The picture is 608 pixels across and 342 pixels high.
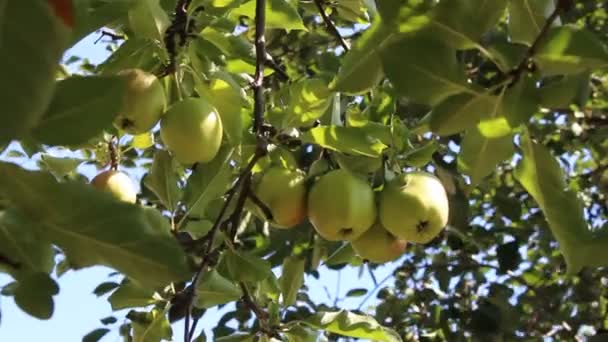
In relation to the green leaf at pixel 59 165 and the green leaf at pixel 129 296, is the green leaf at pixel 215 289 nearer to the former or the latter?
the green leaf at pixel 129 296

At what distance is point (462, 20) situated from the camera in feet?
3.50

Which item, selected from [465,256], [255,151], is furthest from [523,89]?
[465,256]

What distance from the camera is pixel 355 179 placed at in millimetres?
1568

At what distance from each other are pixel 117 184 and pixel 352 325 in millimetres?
514

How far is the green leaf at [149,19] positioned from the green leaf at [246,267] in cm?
45

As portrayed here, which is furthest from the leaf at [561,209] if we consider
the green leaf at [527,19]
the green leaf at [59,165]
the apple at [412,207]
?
the green leaf at [59,165]

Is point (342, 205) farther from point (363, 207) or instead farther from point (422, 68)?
point (422, 68)

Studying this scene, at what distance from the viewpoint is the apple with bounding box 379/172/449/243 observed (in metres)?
1.52

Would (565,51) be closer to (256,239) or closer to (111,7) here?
(111,7)

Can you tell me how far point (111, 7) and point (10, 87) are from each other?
0.86 meters

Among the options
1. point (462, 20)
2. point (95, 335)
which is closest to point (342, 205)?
point (462, 20)

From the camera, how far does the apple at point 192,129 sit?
4.96ft

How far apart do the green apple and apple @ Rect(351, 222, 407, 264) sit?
2 cm

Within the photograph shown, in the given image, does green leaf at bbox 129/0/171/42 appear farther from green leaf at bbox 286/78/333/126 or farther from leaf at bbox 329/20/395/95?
leaf at bbox 329/20/395/95
